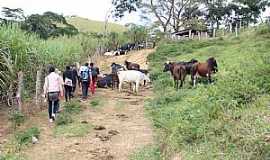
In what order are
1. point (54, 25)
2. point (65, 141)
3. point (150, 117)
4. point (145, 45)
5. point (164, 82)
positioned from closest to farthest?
point (65, 141)
point (150, 117)
point (164, 82)
point (54, 25)
point (145, 45)

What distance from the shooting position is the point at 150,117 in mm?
13211

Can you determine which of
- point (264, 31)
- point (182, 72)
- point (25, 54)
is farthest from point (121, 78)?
point (264, 31)

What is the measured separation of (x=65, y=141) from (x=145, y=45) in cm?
3711

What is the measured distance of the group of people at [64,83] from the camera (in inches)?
490

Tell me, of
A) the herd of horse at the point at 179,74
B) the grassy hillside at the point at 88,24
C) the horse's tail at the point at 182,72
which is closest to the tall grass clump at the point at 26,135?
the herd of horse at the point at 179,74

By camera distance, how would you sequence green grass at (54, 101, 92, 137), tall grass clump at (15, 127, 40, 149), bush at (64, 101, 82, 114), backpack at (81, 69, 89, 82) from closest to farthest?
tall grass clump at (15, 127, 40, 149) < green grass at (54, 101, 92, 137) < bush at (64, 101, 82, 114) < backpack at (81, 69, 89, 82)

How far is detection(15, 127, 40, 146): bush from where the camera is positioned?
416 inches

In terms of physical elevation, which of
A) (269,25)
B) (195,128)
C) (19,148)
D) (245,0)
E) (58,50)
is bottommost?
(19,148)

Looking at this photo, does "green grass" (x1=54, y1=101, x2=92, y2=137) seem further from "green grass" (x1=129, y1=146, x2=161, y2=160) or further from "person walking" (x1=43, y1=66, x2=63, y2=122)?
"green grass" (x1=129, y1=146, x2=161, y2=160)

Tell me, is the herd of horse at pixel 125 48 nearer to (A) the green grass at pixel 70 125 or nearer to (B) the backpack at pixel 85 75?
(B) the backpack at pixel 85 75

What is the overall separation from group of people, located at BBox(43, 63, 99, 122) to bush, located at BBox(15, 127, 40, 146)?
1274mm

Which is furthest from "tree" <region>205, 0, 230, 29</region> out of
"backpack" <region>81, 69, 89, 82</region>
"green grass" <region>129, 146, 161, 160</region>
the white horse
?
"green grass" <region>129, 146, 161, 160</region>

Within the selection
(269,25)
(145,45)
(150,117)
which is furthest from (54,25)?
(150,117)

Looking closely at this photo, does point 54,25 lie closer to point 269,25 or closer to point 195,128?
point 269,25
